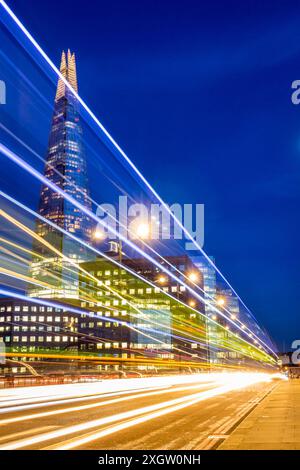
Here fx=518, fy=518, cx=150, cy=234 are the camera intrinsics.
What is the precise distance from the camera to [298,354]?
94688mm

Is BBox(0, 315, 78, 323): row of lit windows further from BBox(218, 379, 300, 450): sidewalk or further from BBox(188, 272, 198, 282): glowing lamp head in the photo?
BBox(218, 379, 300, 450): sidewalk

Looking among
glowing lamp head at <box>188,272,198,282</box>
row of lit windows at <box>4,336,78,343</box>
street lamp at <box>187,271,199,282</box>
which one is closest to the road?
row of lit windows at <box>4,336,78,343</box>

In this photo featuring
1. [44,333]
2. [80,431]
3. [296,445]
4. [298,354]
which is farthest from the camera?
[44,333]

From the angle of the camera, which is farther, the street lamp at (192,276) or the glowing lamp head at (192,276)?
the glowing lamp head at (192,276)

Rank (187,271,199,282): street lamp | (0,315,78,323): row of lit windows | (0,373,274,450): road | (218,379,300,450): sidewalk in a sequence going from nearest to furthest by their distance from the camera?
(218,379,300,450): sidewalk
(0,373,274,450): road
(0,315,78,323): row of lit windows
(187,271,199,282): street lamp

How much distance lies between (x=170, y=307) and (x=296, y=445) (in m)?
151

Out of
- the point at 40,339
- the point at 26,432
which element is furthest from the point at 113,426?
the point at 40,339

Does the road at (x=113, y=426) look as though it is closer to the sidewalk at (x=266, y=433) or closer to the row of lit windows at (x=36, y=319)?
the sidewalk at (x=266, y=433)

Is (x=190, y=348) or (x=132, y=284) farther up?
(x=132, y=284)

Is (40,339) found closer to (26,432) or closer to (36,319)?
(36,319)

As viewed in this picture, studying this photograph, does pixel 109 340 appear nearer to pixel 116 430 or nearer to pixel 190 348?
pixel 190 348

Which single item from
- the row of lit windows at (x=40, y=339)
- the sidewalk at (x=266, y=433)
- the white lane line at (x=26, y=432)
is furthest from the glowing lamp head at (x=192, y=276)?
the white lane line at (x=26, y=432)
